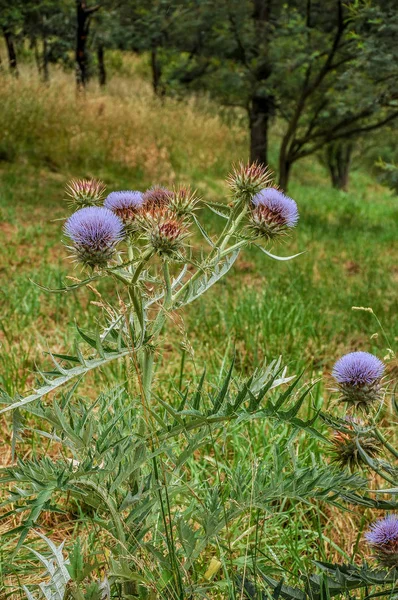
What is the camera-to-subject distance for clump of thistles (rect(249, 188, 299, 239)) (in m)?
1.53

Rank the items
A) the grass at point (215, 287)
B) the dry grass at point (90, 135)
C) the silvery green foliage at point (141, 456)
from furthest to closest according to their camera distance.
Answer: the dry grass at point (90, 135)
the grass at point (215, 287)
the silvery green foliage at point (141, 456)

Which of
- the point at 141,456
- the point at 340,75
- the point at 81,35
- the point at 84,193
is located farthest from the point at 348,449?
the point at 81,35

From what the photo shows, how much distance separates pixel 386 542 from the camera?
1312mm

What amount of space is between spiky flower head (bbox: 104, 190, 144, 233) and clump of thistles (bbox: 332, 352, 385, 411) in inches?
23.6

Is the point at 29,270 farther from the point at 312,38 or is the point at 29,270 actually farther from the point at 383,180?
the point at 312,38

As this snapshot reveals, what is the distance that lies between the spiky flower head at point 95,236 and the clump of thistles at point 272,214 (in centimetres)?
37

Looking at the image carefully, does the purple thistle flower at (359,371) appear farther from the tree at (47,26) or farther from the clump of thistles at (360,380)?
the tree at (47,26)

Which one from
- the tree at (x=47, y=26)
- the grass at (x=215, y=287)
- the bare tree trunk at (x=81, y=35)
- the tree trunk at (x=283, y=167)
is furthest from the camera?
the tree at (x=47, y=26)

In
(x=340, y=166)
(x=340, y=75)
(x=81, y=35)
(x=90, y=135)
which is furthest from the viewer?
(x=340, y=166)

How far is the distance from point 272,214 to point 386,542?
2.49 ft

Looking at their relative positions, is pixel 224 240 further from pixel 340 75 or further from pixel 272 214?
pixel 340 75

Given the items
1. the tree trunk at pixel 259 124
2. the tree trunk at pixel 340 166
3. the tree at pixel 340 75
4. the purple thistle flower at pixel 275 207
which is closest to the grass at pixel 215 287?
the purple thistle flower at pixel 275 207

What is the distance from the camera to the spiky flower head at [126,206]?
60.2 inches

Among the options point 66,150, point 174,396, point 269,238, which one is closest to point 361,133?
point 66,150
